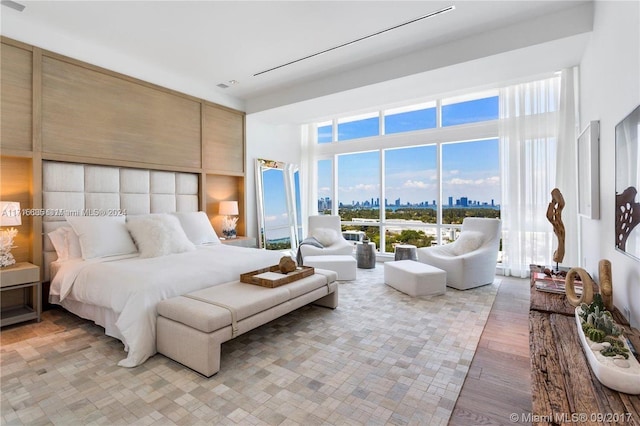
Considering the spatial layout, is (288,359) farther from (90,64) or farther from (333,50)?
(90,64)

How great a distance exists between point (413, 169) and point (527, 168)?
1873mm

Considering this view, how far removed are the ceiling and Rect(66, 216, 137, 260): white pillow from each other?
199cm

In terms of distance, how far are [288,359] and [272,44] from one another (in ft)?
11.6

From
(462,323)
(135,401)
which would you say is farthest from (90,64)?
(462,323)

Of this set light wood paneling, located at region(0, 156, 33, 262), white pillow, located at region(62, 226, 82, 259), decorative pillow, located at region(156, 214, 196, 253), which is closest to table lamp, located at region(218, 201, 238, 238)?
decorative pillow, located at region(156, 214, 196, 253)

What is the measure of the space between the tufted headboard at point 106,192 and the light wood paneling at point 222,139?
1.57 feet

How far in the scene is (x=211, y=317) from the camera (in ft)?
6.91

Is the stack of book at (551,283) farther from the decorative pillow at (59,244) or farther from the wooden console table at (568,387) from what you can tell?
the decorative pillow at (59,244)

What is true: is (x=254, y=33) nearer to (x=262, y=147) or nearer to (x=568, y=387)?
(x=262, y=147)

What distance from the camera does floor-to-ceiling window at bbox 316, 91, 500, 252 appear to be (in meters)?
5.23

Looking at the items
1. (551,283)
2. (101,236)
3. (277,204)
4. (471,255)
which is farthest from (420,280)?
(101,236)

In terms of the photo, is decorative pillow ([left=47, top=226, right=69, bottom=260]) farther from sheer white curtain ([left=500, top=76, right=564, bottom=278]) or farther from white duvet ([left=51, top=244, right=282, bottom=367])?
sheer white curtain ([left=500, top=76, right=564, bottom=278])

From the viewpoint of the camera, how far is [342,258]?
4.78m

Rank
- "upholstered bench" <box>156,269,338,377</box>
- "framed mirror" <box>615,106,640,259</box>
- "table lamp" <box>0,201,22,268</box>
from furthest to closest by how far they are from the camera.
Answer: "table lamp" <box>0,201,22,268</box>
"upholstered bench" <box>156,269,338,377</box>
"framed mirror" <box>615,106,640,259</box>
